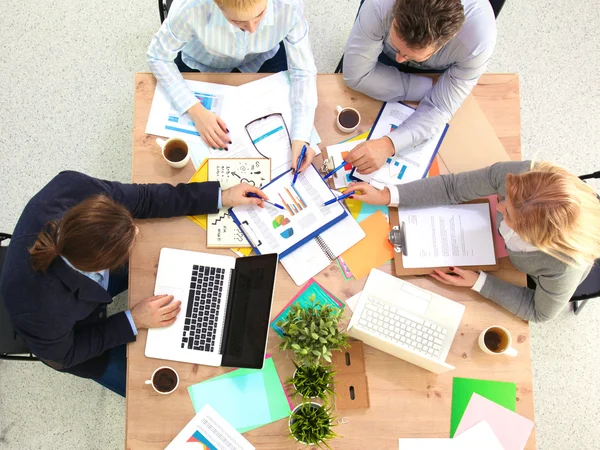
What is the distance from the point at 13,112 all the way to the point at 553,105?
2523 millimetres

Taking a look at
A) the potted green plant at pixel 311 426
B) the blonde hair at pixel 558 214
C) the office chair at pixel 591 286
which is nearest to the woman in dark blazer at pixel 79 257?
the potted green plant at pixel 311 426

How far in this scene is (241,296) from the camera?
1.34 meters

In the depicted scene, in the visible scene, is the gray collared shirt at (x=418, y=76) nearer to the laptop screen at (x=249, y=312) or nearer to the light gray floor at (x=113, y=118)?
the laptop screen at (x=249, y=312)

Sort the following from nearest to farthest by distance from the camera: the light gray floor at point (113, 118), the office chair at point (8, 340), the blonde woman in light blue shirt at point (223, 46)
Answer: the blonde woman in light blue shirt at point (223, 46)
the office chair at point (8, 340)
the light gray floor at point (113, 118)

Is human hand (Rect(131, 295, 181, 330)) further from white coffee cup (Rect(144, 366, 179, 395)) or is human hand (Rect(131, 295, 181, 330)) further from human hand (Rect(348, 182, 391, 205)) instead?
human hand (Rect(348, 182, 391, 205))

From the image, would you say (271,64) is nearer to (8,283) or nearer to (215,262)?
(215,262)

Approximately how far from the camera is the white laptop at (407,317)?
1.34 m

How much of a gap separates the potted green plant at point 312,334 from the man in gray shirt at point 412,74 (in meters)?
0.47

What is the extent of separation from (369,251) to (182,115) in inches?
27.5

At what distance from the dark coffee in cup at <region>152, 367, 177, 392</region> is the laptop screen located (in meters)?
0.14

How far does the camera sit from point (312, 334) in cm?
121

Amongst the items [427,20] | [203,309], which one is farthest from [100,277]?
[427,20]

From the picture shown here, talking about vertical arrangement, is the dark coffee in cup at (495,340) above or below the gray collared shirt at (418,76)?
below

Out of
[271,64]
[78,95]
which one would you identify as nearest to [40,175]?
[78,95]
